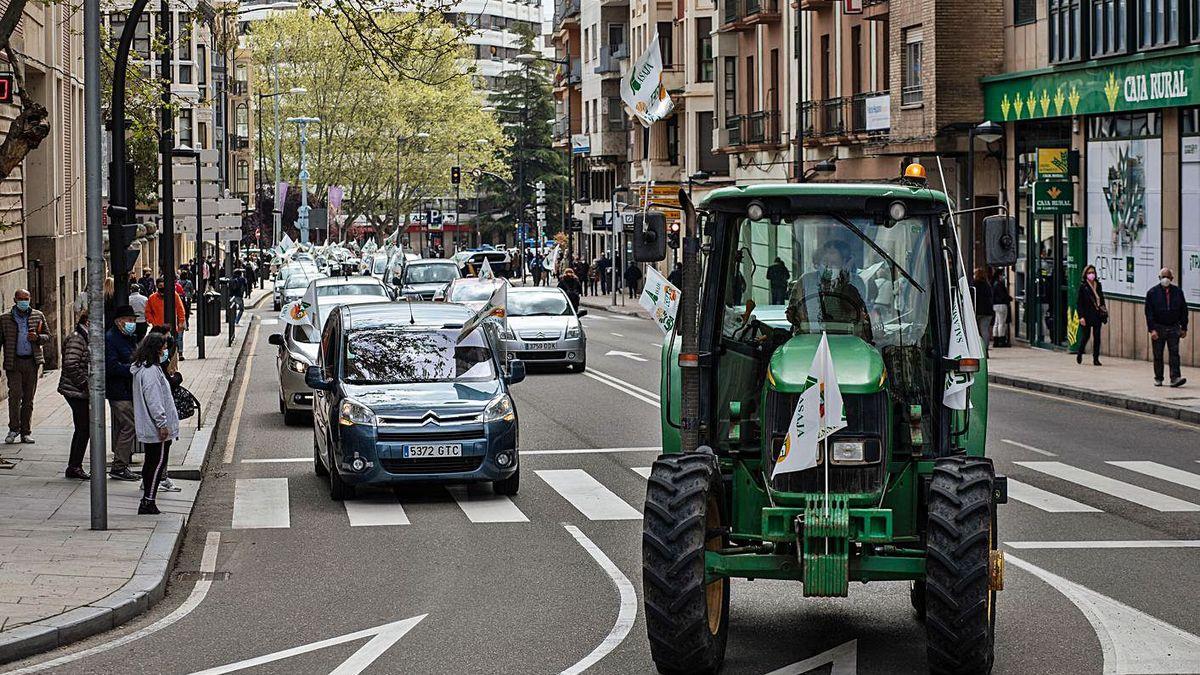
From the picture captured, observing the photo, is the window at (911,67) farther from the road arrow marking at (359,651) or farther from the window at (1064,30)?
the road arrow marking at (359,651)

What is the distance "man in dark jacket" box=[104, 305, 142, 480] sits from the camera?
57.0 ft

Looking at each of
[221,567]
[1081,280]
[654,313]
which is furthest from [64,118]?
[654,313]

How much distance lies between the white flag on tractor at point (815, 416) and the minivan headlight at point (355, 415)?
7.97 meters

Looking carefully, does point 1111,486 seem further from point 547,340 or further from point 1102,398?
point 547,340

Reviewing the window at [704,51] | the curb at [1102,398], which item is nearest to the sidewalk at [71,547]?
the curb at [1102,398]

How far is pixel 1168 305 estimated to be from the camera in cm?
2741

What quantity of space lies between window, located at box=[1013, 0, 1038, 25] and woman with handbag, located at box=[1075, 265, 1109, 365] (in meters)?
8.05

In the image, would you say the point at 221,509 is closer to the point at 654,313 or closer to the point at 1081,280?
the point at 654,313

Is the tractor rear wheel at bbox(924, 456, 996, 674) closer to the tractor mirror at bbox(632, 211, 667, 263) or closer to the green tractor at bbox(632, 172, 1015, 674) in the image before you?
the green tractor at bbox(632, 172, 1015, 674)

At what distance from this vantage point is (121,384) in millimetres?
17609

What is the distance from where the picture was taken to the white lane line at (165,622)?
10.2 meters

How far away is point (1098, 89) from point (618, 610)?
26423 millimetres

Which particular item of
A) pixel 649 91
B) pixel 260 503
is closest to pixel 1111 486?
pixel 260 503

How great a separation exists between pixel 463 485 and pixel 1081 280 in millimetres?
21237
